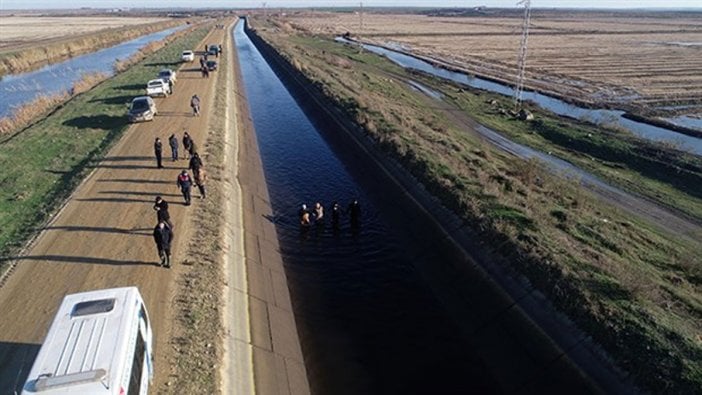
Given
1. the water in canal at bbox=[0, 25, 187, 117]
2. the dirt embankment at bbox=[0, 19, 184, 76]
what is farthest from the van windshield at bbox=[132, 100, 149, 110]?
the dirt embankment at bbox=[0, 19, 184, 76]

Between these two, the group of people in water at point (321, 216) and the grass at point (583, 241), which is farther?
the group of people in water at point (321, 216)

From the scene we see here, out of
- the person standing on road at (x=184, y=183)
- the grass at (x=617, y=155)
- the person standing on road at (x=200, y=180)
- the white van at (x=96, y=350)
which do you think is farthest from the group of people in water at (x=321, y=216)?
the grass at (x=617, y=155)

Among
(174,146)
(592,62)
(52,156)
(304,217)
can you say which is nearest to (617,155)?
(304,217)

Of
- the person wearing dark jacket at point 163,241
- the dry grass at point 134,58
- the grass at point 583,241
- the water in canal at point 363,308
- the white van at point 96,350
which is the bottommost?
the water in canal at point 363,308

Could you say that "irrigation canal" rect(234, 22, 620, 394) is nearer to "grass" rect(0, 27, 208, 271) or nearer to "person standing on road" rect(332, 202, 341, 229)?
"person standing on road" rect(332, 202, 341, 229)

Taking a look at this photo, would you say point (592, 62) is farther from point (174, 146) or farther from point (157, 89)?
point (174, 146)

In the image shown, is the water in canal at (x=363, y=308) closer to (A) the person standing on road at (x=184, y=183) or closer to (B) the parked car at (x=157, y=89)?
(A) the person standing on road at (x=184, y=183)

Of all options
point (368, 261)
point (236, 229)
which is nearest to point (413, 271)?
point (368, 261)
